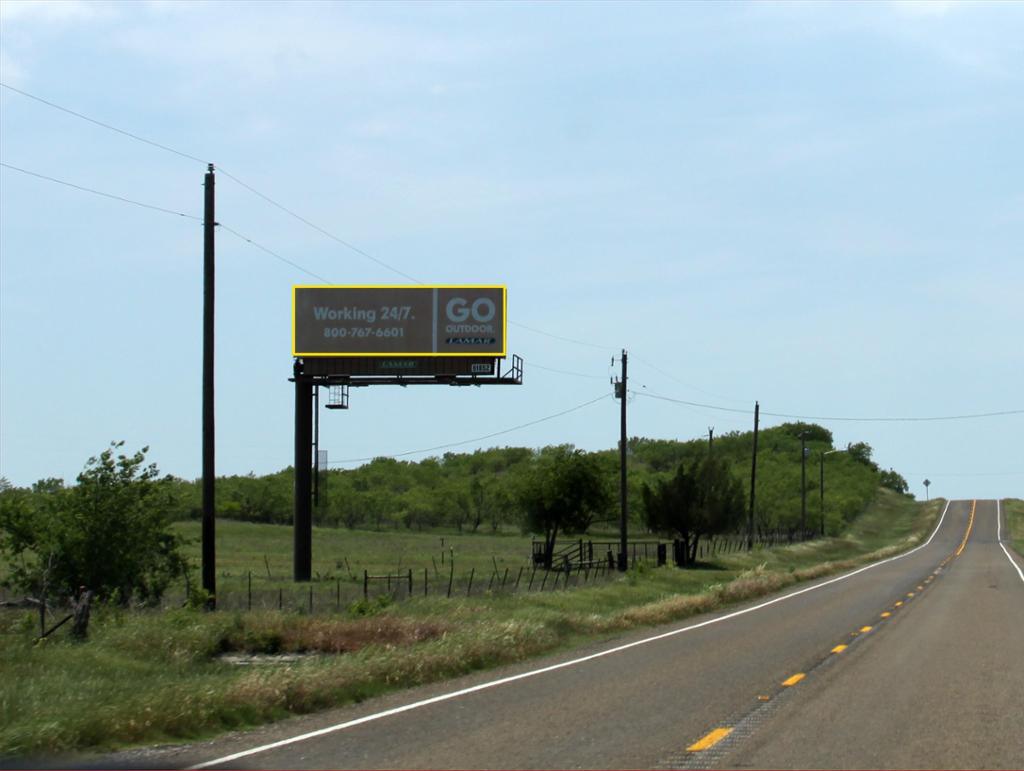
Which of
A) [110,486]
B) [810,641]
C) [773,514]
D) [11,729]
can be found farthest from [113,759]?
[773,514]

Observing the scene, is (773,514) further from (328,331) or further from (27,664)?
(27,664)

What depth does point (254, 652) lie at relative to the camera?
19891 millimetres

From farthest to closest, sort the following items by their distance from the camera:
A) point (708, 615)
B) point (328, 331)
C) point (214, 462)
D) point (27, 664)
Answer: point (328, 331), point (708, 615), point (214, 462), point (27, 664)

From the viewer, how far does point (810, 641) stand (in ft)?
69.2

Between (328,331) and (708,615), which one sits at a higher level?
(328,331)

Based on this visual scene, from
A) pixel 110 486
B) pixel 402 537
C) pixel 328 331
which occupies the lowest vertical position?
pixel 402 537

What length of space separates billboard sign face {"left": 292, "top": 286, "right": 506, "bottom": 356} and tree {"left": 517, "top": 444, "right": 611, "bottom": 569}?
20090 millimetres

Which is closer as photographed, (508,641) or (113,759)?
(113,759)

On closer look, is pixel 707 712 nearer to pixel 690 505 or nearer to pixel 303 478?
pixel 303 478

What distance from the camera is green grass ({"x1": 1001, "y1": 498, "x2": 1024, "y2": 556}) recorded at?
304ft

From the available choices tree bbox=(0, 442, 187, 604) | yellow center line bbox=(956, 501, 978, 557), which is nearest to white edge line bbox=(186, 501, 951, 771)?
tree bbox=(0, 442, 187, 604)

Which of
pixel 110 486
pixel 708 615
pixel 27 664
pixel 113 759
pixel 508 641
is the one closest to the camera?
pixel 113 759

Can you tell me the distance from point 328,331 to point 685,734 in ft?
134

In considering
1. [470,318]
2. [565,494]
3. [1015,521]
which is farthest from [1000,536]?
[470,318]
